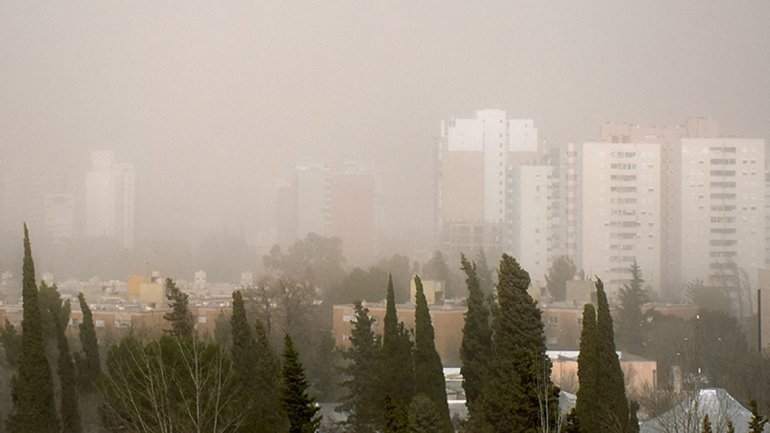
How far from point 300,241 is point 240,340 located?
903 inches

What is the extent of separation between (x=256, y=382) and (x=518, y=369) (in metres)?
2.95

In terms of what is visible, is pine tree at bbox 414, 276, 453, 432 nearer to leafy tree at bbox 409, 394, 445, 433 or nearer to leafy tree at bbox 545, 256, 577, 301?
leafy tree at bbox 409, 394, 445, 433

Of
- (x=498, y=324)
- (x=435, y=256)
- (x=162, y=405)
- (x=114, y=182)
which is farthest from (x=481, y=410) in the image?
(x=114, y=182)

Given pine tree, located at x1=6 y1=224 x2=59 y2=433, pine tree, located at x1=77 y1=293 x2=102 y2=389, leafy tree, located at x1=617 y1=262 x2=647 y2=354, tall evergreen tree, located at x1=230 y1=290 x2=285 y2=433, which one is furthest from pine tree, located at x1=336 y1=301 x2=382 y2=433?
leafy tree, located at x1=617 y1=262 x2=647 y2=354

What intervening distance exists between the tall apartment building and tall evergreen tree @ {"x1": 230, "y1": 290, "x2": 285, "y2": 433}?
76.3 ft

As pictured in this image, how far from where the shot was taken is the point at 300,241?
119 ft

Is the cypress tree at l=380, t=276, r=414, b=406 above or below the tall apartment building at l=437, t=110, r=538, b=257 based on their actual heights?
below

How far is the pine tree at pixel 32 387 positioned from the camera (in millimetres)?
13344

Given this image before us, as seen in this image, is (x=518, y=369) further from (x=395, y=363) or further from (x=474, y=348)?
(x=474, y=348)

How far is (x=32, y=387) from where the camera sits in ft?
44.1

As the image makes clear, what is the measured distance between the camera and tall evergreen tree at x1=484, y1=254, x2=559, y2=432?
10.3 m

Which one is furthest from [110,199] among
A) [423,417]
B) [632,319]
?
[423,417]

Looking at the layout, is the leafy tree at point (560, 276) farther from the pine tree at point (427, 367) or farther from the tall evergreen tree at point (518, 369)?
the tall evergreen tree at point (518, 369)

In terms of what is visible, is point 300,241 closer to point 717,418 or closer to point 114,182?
point 114,182
